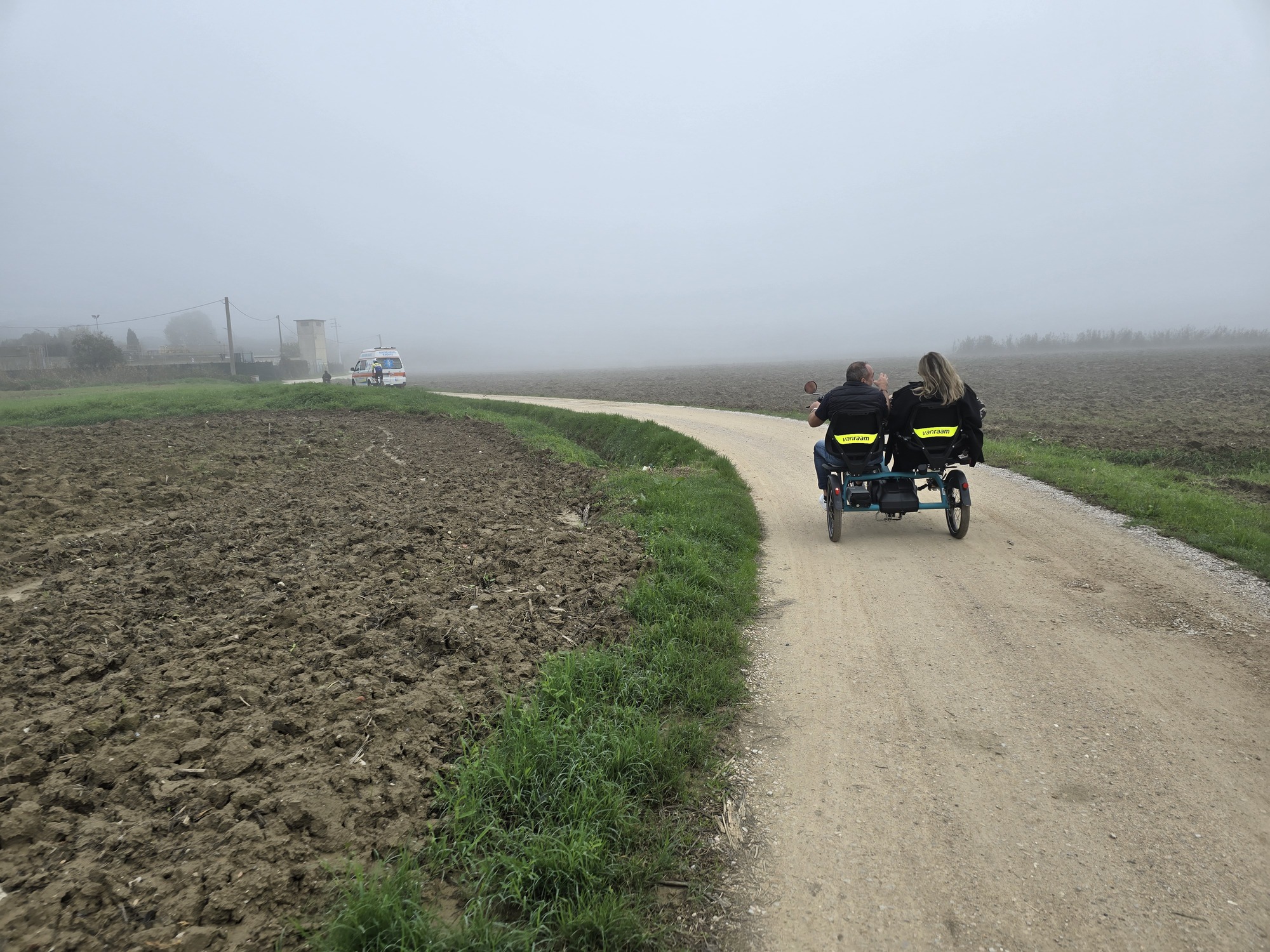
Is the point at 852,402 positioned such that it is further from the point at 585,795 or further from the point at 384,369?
the point at 384,369

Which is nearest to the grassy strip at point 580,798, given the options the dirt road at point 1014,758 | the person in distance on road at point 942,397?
the dirt road at point 1014,758

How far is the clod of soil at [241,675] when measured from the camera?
269 cm

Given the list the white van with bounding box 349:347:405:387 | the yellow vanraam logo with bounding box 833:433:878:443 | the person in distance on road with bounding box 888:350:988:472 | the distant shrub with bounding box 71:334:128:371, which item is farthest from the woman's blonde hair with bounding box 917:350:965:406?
the distant shrub with bounding box 71:334:128:371

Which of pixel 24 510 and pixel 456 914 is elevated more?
pixel 24 510

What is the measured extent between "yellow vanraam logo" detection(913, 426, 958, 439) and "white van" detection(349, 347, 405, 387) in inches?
1368

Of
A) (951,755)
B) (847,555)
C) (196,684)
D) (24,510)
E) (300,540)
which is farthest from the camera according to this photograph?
(24,510)

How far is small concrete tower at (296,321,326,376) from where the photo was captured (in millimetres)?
89294

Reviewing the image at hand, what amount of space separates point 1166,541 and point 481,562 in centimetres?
719

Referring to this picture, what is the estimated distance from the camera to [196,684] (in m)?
4.18

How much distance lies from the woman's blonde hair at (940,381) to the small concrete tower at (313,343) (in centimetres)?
9358

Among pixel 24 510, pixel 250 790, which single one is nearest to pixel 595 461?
pixel 24 510

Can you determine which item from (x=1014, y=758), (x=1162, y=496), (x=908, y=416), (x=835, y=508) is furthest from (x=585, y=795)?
(x=1162, y=496)

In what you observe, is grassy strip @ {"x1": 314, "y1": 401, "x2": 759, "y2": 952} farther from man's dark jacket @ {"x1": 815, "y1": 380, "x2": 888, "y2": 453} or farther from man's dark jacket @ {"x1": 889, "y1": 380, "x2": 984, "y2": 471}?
man's dark jacket @ {"x1": 889, "y1": 380, "x2": 984, "y2": 471}

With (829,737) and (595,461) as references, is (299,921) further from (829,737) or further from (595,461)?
(595,461)
